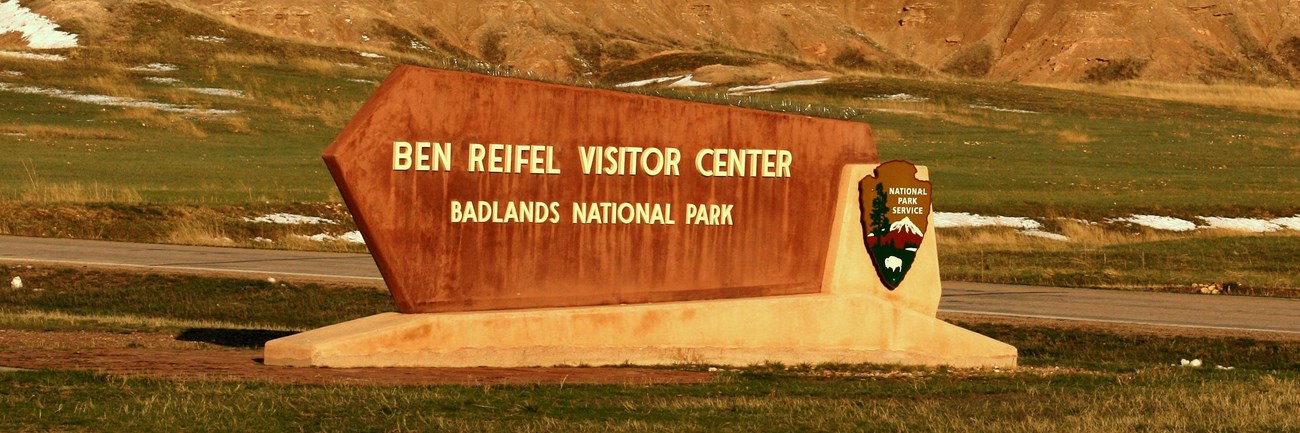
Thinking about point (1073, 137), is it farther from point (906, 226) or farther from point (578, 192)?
point (578, 192)

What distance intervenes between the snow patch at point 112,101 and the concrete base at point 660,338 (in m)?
43.8

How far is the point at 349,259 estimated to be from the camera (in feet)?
94.9

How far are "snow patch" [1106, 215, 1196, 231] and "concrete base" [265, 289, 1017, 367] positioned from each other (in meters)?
22.7

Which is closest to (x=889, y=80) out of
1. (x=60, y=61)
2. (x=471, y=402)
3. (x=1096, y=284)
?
(x=60, y=61)

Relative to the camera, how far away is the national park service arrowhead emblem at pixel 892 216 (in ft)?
59.6

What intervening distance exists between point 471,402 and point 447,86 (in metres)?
3.77

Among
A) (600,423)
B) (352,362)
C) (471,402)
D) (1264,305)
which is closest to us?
(600,423)

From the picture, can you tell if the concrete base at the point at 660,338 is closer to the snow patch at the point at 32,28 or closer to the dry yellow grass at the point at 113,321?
the dry yellow grass at the point at 113,321

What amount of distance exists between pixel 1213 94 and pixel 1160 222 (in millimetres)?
54044

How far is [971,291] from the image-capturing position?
86.4 ft

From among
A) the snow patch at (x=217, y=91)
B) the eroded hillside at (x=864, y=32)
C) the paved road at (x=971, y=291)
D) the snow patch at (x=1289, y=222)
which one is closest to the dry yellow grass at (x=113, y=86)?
the snow patch at (x=217, y=91)

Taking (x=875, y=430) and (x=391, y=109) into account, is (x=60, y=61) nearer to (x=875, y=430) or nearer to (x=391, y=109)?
(x=391, y=109)

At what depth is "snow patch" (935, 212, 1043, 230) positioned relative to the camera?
38094 millimetres

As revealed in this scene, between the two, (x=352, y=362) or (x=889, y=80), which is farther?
(x=889, y=80)
